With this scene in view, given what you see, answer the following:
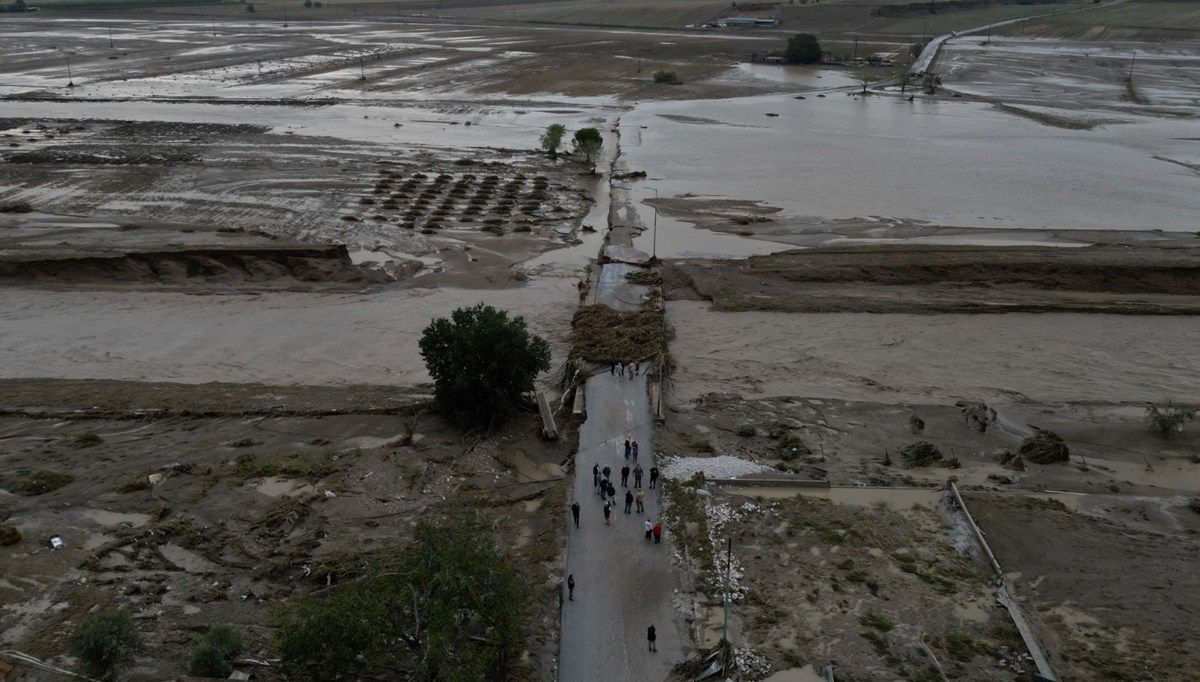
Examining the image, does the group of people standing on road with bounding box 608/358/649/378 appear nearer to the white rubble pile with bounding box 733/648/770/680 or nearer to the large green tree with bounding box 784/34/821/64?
the white rubble pile with bounding box 733/648/770/680

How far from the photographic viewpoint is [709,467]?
22.5m

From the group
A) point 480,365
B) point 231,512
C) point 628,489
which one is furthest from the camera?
point 480,365

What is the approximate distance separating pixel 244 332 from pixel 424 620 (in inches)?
760

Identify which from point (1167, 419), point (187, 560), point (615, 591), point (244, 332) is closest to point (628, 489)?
point (615, 591)

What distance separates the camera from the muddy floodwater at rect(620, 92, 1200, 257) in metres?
46.1

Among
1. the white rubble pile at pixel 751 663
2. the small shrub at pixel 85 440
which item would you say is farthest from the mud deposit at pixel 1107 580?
the small shrub at pixel 85 440

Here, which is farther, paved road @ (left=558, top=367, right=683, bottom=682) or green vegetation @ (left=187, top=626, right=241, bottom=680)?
paved road @ (left=558, top=367, right=683, bottom=682)

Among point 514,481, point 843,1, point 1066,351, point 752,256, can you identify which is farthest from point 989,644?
point 843,1

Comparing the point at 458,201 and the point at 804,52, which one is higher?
the point at 804,52

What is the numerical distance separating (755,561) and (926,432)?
8.53 metres

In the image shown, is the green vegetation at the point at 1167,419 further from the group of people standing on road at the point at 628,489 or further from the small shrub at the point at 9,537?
the small shrub at the point at 9,537

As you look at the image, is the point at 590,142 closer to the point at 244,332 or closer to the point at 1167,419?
the point at 244,332

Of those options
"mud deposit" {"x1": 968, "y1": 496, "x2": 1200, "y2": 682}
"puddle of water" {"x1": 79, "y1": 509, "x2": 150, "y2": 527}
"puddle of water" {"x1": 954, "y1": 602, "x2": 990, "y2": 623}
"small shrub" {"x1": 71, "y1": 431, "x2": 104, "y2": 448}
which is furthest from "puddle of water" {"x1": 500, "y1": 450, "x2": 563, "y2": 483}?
"small shrub" {"x1": 71, "y1": 431, "x2": 104, "y2": 448}

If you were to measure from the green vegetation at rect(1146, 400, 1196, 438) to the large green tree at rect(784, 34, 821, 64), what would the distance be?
9056cm
